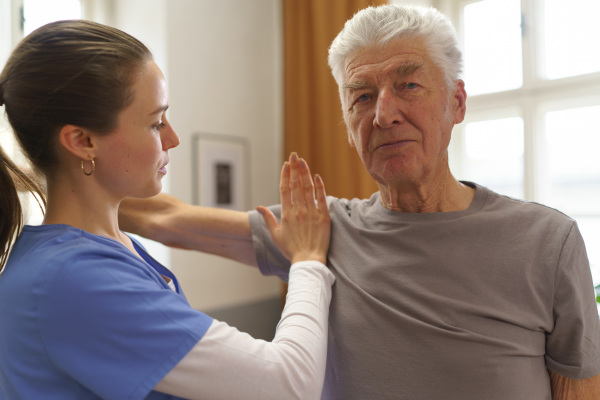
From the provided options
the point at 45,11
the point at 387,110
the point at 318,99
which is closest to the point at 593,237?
the point at 318,99

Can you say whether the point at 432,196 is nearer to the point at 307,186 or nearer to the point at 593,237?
the point at 307,186

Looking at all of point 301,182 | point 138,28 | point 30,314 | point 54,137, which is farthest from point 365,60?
point 138,28

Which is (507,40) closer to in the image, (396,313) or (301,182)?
(301,182)

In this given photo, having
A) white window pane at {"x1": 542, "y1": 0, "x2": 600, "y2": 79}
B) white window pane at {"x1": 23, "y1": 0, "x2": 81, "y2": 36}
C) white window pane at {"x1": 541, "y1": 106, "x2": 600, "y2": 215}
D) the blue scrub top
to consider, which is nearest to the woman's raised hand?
the blue scrub top

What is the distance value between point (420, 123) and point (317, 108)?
210cm

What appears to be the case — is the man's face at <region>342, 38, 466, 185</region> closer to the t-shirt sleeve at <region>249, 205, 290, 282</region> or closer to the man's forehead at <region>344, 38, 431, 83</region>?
the man's forehead at <region>344, 38, 431, 83</region>

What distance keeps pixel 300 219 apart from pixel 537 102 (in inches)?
79.3

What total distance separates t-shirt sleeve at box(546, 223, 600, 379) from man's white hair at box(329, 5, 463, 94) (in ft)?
1.60

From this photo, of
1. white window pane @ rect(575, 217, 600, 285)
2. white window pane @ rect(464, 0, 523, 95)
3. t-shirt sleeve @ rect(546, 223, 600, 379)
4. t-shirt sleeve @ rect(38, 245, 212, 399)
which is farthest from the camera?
white window pane @ rect(464, 0, 523, 95)

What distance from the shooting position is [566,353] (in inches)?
39.5

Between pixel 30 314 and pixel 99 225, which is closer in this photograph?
pixel 30 314

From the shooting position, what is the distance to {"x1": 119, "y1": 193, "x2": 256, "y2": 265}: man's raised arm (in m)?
1.34

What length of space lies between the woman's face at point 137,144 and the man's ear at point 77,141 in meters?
0.01

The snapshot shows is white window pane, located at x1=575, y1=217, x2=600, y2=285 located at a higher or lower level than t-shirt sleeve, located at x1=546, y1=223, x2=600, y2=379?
lower
